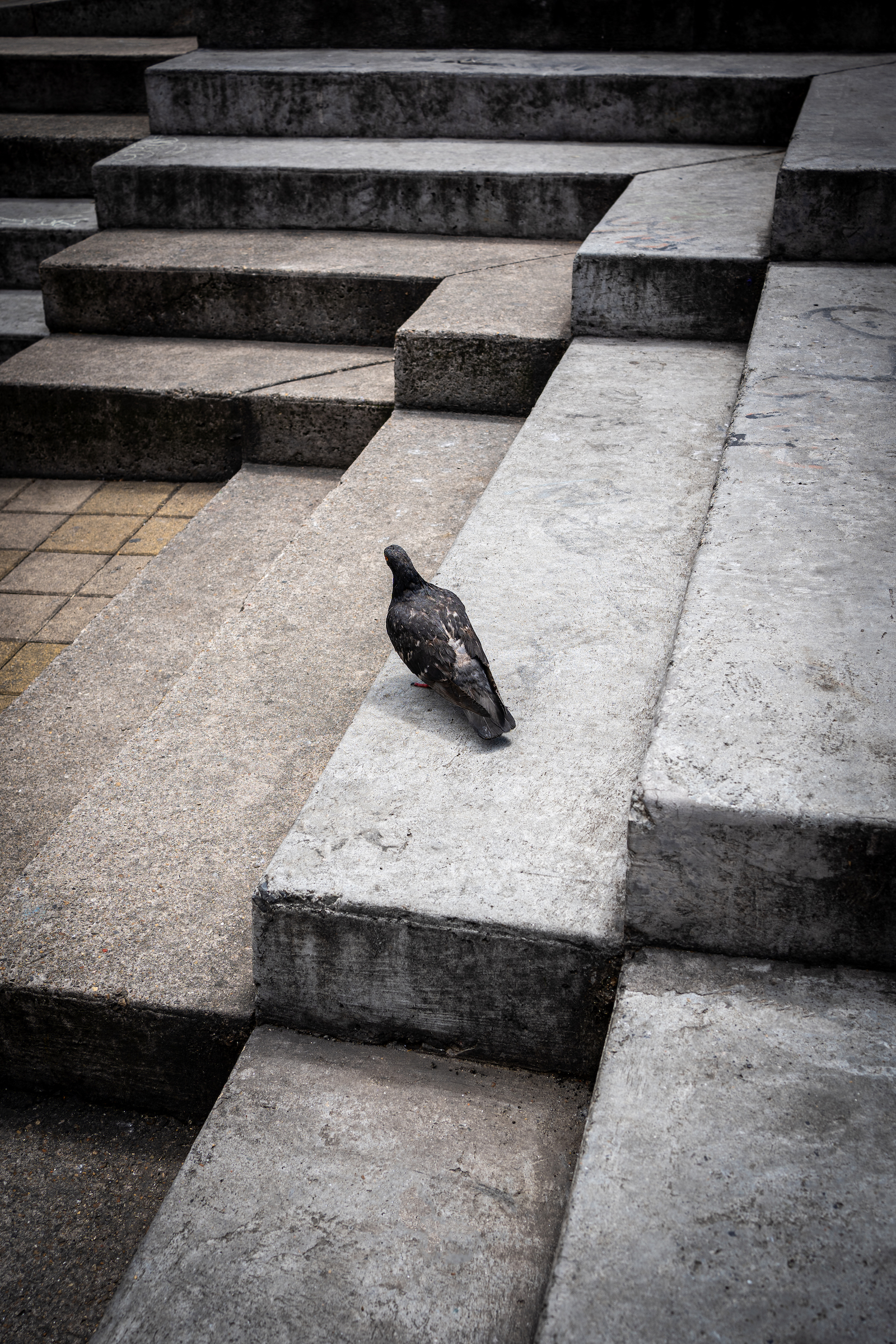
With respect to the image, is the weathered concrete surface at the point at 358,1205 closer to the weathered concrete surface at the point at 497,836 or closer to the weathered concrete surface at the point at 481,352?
the weathered concrete surface at the point at 497,836

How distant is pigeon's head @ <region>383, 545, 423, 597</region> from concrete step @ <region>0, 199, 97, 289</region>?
4.52 m

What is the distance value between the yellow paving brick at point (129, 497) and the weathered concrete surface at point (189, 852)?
1.57 metres

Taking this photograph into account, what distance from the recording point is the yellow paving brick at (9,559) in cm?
437

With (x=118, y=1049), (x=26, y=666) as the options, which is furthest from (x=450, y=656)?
(x=26, y=666)

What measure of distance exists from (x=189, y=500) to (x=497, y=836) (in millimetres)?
3230

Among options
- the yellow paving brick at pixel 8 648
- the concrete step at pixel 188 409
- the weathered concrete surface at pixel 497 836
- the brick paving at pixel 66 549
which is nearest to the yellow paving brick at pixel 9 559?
the brick paving at pixel 66 549

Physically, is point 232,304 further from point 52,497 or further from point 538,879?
→ point 538,879

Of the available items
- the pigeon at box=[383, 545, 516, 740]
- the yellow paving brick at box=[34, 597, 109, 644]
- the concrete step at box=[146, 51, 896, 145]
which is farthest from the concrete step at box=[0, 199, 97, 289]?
the pigeon at box=[383, 545, 516, 740]

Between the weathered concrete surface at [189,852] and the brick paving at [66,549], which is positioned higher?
the weathered concrete surface at [189,852]

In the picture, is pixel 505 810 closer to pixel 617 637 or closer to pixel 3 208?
pixel 617 637

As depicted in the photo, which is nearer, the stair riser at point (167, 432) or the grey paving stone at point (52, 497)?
the stair riser at point (167, 432)

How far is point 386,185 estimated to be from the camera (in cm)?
565

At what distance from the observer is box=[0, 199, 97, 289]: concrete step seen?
6188 mm

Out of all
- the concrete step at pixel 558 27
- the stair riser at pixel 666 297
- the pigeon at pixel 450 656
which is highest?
the concrete step at pixel 558 27
